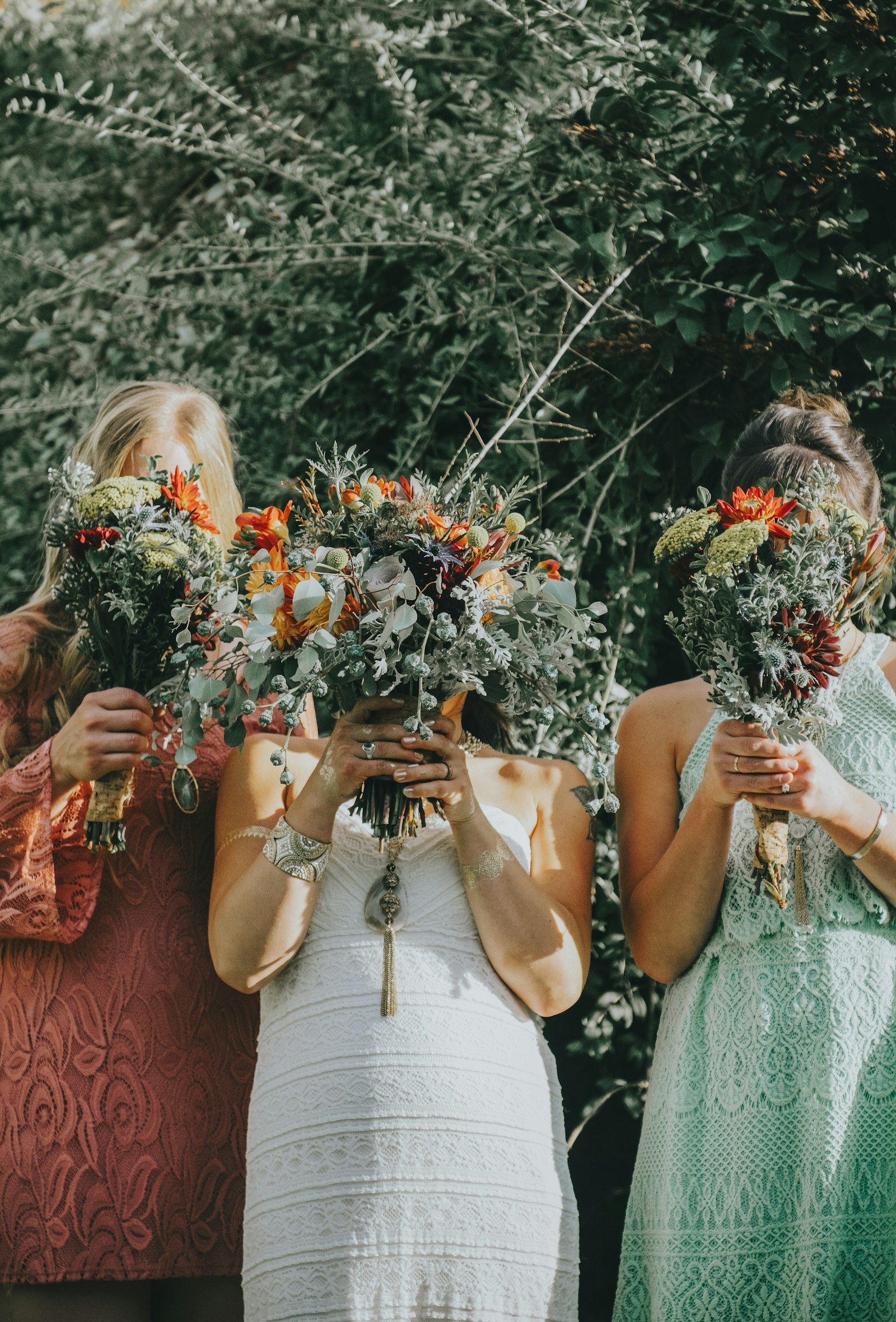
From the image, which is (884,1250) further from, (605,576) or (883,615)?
(605,576)

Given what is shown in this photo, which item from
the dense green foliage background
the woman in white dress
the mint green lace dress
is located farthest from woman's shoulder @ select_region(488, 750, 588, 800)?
the dense green foliage background

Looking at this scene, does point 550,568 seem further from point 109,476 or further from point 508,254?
point 508,254

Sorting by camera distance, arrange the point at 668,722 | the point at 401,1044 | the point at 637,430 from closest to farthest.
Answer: the point at 401,1044, the point at 668,722, the point at 637,430

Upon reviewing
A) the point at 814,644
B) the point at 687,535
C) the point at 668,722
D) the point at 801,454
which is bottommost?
the point at 814,644

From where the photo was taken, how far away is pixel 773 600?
210cm

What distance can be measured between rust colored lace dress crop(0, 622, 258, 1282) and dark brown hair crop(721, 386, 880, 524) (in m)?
1.36

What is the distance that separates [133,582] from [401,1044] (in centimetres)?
93

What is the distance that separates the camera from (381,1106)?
213 centimetres

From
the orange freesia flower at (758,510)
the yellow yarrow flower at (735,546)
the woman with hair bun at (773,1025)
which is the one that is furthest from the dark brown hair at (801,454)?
the yellow yarrow flower at (735,546)

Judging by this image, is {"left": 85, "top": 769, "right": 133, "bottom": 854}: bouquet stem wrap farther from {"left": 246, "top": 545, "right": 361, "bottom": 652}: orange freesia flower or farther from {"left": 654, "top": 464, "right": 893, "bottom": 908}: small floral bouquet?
{"left": 654, "top": 464, "right": 893, "bottom": 908}: small floral bouquet

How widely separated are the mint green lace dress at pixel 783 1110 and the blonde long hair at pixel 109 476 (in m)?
1.30

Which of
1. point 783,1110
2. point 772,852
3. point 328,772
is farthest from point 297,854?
Answer: point 783,1110

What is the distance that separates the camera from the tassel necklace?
2209 mm

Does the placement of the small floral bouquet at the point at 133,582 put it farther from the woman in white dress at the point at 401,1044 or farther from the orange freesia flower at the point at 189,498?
the woman in white dress at the point at 401,1044
